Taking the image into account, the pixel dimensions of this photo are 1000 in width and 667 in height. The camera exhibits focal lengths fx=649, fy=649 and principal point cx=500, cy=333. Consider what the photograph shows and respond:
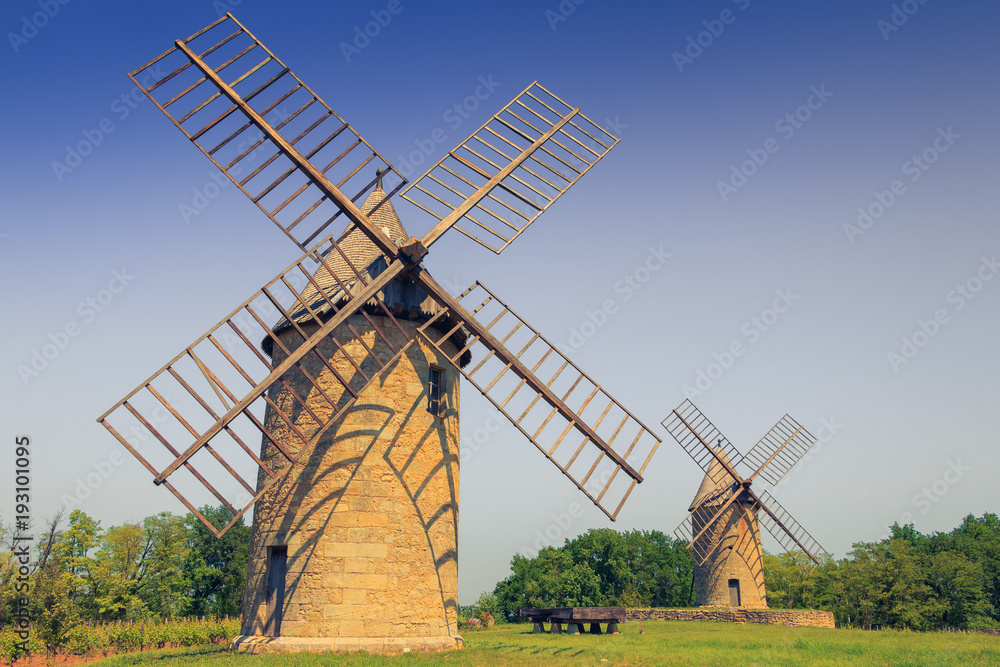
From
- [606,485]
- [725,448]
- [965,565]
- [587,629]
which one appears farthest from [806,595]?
[606,485]

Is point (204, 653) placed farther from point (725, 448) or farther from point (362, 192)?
point (725, 448)

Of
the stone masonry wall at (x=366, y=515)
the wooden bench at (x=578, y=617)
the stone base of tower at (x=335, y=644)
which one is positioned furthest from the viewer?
the wooden bench at (x=578, y=617)

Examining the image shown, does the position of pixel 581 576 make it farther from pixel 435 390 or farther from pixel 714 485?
pixel 435 390

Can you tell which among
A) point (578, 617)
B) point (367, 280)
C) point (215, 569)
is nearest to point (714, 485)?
point (578, 617)

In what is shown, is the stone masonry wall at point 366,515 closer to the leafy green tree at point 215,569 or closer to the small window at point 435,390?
the small window at point 435,390

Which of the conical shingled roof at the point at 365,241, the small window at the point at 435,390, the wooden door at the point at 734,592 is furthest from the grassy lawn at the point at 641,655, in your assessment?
the wooden door at the point at 734,592

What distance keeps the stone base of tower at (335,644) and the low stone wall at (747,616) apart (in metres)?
17.5

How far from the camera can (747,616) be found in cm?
2584

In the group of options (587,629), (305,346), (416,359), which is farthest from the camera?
(587,629)

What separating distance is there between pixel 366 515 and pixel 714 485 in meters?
23.1

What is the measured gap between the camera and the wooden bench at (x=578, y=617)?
49.4ft

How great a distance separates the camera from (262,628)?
38.9 feet

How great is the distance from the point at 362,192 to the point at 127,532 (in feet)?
109

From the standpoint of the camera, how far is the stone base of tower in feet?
36.2
